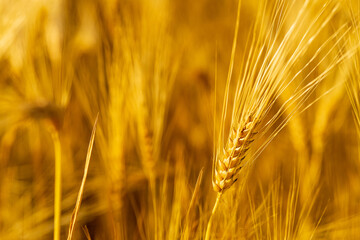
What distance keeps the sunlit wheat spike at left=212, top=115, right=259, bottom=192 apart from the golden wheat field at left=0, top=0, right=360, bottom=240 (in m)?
0.04

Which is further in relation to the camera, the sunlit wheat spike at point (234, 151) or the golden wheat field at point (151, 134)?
the golden wheat field at point (151, 134)

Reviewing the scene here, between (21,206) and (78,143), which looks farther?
(78,143)

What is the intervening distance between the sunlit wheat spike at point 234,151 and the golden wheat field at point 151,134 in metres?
0.04

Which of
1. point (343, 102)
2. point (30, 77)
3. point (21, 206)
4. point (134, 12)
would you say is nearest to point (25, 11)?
point (30, 77)

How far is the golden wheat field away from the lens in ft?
2.28

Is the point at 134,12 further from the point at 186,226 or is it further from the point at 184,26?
the point at 186,226

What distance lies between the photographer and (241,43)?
3.95 ft

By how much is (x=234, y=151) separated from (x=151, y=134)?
345 millimetres

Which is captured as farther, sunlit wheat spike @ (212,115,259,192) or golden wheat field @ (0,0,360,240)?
golden wheat field @ (0,0,360,240)

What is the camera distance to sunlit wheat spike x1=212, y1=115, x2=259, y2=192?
526 millimetres

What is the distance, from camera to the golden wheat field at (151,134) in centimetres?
70

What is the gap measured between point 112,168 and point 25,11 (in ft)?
1.20

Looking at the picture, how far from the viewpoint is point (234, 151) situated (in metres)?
0.53

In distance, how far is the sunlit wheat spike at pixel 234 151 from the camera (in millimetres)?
526
